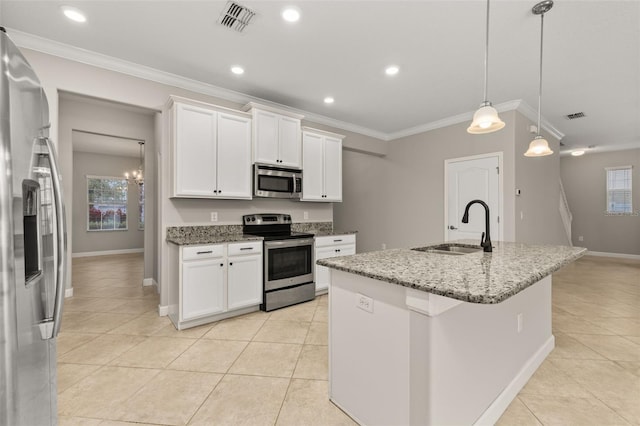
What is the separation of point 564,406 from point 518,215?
310cm

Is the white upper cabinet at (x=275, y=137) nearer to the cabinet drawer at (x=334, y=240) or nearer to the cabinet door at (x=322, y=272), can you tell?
the cabinet drawer at (x=334, y=240)

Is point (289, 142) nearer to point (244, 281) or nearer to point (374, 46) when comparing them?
point (374, 46)

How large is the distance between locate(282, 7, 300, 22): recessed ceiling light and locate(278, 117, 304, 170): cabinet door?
58.8 inches

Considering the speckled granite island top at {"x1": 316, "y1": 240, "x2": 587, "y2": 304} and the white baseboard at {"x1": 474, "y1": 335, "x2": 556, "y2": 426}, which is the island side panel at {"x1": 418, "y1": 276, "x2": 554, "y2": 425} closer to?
the white baseboard at {"x1": 474, "y1": 335, "x2": 556, "y2": 426}

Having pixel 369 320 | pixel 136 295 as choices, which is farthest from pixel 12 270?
pixel 136 295

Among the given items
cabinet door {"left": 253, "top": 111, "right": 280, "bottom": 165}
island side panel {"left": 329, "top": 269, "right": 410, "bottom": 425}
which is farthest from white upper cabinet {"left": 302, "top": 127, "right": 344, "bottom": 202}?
island side panel {"left": 329, "top": 269, "right": 410, "bottom": 425}

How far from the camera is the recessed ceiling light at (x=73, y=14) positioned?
7.29 ft

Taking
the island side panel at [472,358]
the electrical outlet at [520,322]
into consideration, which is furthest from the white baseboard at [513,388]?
the electrical outlet at [520,322]

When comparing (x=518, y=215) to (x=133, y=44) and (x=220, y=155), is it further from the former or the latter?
(x=133, y=44)

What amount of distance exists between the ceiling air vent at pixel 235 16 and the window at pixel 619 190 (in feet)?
30.5

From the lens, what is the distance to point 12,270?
2.64ft

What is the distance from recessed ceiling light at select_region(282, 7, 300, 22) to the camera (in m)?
2.21

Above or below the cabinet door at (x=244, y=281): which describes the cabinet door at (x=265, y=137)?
A: above

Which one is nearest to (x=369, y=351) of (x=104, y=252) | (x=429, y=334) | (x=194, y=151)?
(x=429, y=334)
